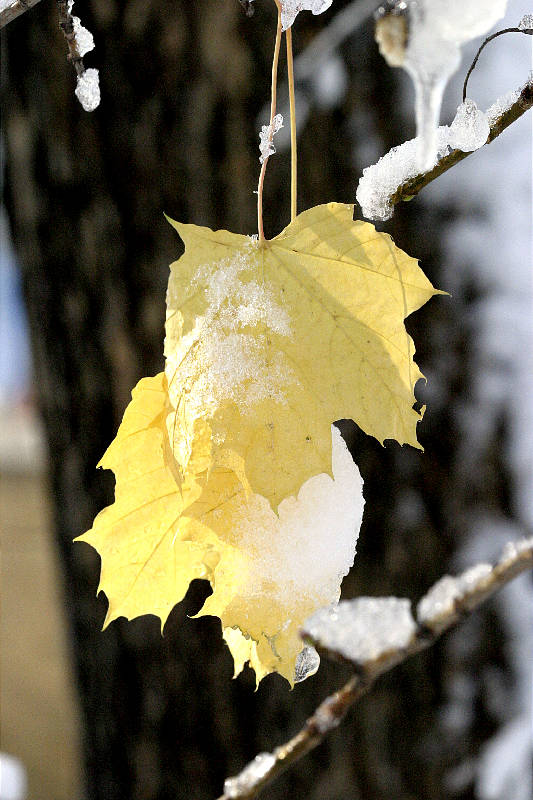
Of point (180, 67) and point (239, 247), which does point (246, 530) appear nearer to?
point (239, 247)

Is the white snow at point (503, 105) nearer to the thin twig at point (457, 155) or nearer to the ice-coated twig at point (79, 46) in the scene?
the thin twig at point (457, 155)

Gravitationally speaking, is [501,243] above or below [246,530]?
above

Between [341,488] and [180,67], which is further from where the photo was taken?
[180,67]

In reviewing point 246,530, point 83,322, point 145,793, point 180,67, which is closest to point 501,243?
point 180,67

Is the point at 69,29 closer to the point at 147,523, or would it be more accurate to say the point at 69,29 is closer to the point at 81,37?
the point at 81,37

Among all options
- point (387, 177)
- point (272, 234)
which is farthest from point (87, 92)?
point (272, 234)
